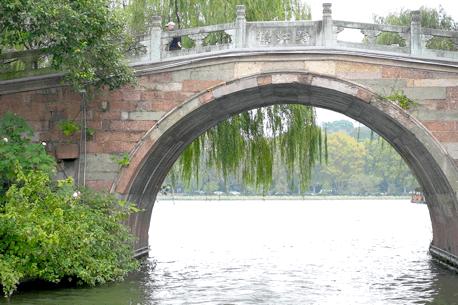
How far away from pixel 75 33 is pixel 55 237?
2.75m

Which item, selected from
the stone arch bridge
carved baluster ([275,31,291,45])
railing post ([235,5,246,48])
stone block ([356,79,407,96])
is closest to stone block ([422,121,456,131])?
the stone arch bridge

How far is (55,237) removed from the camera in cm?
989

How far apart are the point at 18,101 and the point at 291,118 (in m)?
6.18

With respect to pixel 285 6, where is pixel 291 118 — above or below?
below

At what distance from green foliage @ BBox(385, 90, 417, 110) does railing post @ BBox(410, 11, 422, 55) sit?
695mm

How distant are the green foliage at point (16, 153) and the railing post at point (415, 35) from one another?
5.70 m

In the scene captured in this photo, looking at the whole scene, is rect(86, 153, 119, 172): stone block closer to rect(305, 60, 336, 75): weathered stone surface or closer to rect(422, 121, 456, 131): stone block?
rect(305, 60, 336, 75): weathered stone surface

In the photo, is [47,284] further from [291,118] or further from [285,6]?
[285,6]

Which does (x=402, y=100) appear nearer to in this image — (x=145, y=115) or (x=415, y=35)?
(x=415, y=35)

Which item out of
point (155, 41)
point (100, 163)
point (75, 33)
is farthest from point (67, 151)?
point (75, 33)

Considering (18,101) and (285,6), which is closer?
(18,101)

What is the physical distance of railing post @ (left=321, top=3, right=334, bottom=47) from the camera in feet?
41.0

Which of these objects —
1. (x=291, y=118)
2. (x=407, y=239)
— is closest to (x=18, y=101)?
(x=291, y=118)

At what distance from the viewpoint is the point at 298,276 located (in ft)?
44.2
